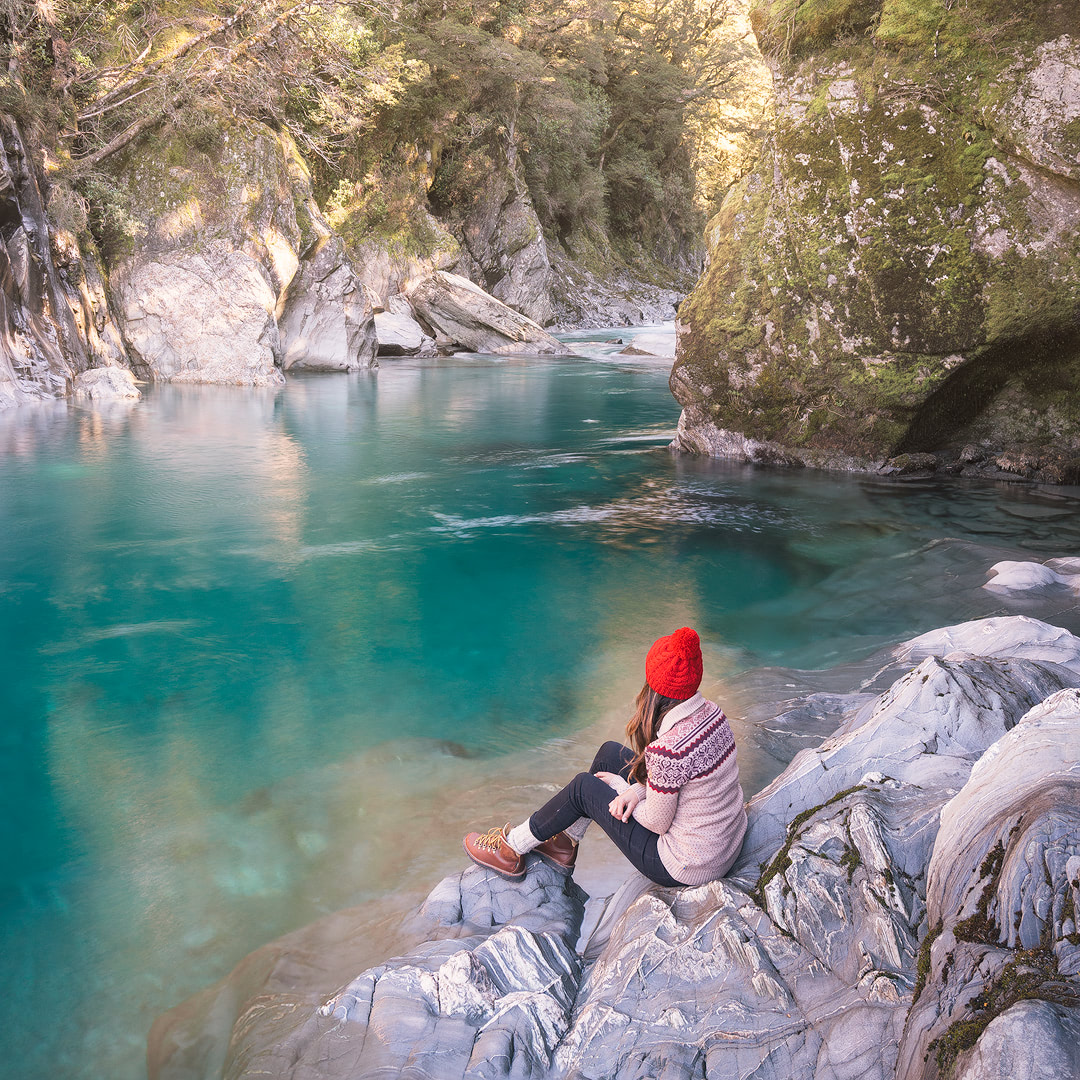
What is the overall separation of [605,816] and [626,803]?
15 centimetres

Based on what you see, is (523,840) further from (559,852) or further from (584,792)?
(584,792)

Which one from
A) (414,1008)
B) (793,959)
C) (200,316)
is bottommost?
(414,1008)

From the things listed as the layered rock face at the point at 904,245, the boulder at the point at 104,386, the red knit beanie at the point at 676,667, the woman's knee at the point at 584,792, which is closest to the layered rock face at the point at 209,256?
the boulder at the point at 104,386

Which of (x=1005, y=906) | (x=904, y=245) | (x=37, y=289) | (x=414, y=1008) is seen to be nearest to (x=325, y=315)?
(x=37, y=289)

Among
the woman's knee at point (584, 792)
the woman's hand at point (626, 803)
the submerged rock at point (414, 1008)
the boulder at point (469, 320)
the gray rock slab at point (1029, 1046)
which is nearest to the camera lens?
the gray rock slab at point (1029, 1046)

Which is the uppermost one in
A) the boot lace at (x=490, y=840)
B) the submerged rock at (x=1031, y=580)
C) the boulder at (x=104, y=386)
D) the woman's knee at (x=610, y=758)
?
the boulder at (x=104, y=386)

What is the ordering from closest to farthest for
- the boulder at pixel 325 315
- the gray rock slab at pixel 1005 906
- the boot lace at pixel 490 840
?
the gray rock slab at pixel 1005 906 → the boot lace at pixel 490 840 → the boulder at pixel 325 315

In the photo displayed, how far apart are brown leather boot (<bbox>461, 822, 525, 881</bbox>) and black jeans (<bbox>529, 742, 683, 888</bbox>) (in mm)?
130

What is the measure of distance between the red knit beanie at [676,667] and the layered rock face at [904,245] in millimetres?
8089

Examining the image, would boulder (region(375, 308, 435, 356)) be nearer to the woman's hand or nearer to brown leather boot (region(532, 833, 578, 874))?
brown leather boot (region(532, 833, 578, 874))

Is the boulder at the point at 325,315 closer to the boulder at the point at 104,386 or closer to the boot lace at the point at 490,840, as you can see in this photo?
the boulder at the point at 104,386

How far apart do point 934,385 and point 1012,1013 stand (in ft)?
30.4

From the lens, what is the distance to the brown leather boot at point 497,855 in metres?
3.45

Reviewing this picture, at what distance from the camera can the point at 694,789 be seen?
306 cm
